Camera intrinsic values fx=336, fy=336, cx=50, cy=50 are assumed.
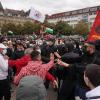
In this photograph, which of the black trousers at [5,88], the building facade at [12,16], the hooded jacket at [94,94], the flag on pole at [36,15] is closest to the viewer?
the hooded jacket at [94,94]

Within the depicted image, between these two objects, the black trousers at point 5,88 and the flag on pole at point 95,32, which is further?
the flag on pole at point 95,32

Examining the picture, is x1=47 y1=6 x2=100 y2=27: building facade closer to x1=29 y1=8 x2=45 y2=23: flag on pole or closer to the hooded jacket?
x1=29 y1=8 x2=45 y2=23: flag on pole

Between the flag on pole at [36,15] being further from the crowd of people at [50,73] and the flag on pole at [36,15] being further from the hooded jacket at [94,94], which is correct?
the hooded jacket at [94,94]

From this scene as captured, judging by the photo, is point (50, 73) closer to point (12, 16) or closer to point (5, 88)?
point (5, 88)

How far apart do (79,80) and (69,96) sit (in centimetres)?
53

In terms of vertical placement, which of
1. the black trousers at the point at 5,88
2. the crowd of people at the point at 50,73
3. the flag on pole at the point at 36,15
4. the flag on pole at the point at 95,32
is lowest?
the black trousers at the point at 5,88

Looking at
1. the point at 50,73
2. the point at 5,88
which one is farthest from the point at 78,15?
the point at 50,73

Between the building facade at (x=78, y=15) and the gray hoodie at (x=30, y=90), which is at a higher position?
the building facade at (x=78, y=15)

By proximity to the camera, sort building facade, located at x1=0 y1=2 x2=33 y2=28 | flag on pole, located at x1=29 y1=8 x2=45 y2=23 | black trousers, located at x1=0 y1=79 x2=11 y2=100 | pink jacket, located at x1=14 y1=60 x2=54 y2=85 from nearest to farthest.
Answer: pink jacket, located at x1=14 y1=60 x2=54 y2=85 < black trousers, located at x1=0 y1=79 x2=11 y2=100 < flag on pole, located at x1=29 y1=8 x2=45 y2=23 < building facade, located at x1=0 y1=2 x2=33 y2=28

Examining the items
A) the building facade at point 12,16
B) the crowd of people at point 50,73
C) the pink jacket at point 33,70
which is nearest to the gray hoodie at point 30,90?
the crowd of people at point 50,73

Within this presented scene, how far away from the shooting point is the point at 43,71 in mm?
4906

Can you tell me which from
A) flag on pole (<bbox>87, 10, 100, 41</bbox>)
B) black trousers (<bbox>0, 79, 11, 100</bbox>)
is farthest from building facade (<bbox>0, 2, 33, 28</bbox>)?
black trousers (<bbox>0, 79, 11, 100</bbox>)

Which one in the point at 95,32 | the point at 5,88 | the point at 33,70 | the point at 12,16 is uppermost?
the point at 12,16

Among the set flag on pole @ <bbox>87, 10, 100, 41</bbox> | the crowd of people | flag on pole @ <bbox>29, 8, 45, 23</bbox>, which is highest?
flag on pole @ <bbox>29, 8, 45, 23</bbox>
